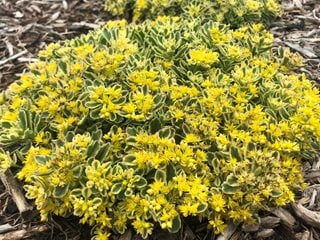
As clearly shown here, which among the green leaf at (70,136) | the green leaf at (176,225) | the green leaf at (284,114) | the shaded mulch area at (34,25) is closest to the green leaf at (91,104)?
the green leaf at (70,136)

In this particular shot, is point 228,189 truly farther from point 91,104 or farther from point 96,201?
point 91,104

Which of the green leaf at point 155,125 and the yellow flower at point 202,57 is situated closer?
the green leaf at point 155,125

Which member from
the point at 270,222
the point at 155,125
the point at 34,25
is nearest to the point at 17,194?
the point at 155,125

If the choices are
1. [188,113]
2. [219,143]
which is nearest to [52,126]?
[188,113]

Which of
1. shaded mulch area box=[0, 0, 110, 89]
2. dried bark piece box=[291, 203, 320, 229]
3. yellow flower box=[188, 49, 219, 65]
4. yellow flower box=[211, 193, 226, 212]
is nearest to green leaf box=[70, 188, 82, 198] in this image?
yellow flower box=[211, 193, 226, 212]

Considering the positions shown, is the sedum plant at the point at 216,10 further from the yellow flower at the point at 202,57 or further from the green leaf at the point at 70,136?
the green leaf at the point at 70,136

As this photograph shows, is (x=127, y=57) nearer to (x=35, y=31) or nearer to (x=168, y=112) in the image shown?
(x=168, y=112)

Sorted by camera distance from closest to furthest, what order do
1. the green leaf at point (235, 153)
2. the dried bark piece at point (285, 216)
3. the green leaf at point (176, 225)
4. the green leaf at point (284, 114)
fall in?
the green leaf at point (176, 225), the green leaf at point (235, 153), the dried bark piece at point (285, 216), the green leaf at point (284, 114)
